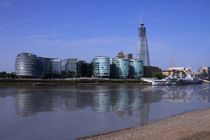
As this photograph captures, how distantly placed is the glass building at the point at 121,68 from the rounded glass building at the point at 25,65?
60674 mm

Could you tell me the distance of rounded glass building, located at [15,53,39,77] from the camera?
5143 inches

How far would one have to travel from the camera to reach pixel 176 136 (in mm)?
12398

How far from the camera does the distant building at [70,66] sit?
158m

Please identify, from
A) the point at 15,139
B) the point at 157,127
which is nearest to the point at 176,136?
the point at 157,127

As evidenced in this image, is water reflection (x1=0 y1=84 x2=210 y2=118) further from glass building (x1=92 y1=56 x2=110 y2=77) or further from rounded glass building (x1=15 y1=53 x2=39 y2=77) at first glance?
glass building (x1=92 y1=56 x2=110 y2=77)

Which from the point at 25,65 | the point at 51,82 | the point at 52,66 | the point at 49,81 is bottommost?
the point at 51,82

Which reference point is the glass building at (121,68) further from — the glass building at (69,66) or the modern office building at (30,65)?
the modern office building at (30,65)

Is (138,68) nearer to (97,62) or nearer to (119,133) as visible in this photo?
(97,62)

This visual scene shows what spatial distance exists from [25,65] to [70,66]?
35314 millimetres

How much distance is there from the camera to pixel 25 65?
5138 inches

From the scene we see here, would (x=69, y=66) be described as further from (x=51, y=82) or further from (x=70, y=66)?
(x=51, y=82)

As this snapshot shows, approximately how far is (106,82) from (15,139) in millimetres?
109549

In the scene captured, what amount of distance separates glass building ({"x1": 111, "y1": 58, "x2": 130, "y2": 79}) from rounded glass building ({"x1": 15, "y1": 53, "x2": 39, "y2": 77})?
6067cm

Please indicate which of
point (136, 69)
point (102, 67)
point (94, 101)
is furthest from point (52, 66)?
point (94, 101)
